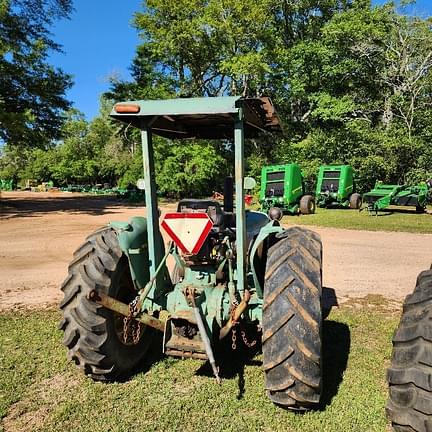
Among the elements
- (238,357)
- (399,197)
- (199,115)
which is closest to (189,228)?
(199,115)

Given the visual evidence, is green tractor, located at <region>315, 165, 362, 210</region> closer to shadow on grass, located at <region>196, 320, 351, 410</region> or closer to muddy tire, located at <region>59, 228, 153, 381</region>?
shadow on grass, located at <region>196, 320, 351, 410</region>

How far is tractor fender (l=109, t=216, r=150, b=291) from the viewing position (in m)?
Answer: 3.93

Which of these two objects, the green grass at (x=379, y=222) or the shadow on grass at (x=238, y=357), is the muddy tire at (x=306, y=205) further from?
the shadow on grass at (x=238, y=357)

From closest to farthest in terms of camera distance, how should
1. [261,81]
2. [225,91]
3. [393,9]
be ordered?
[393,9]
[261,81]
[225,91]

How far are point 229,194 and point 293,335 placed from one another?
167 cm

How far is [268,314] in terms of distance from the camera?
3.25 m

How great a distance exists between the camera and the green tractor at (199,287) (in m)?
3.17

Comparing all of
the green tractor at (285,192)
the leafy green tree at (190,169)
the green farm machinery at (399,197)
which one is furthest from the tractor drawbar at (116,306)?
the leafy green tree at (190,169)

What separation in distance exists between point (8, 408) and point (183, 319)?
5.17 feet

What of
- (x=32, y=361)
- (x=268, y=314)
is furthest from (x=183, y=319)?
(x=32, y=361)

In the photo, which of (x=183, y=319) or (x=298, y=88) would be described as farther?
(x=298, y=88)

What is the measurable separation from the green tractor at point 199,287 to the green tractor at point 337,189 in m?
18.3

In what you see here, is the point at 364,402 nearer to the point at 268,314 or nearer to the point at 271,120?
the point at 268,314

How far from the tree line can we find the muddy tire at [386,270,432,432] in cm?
2146
